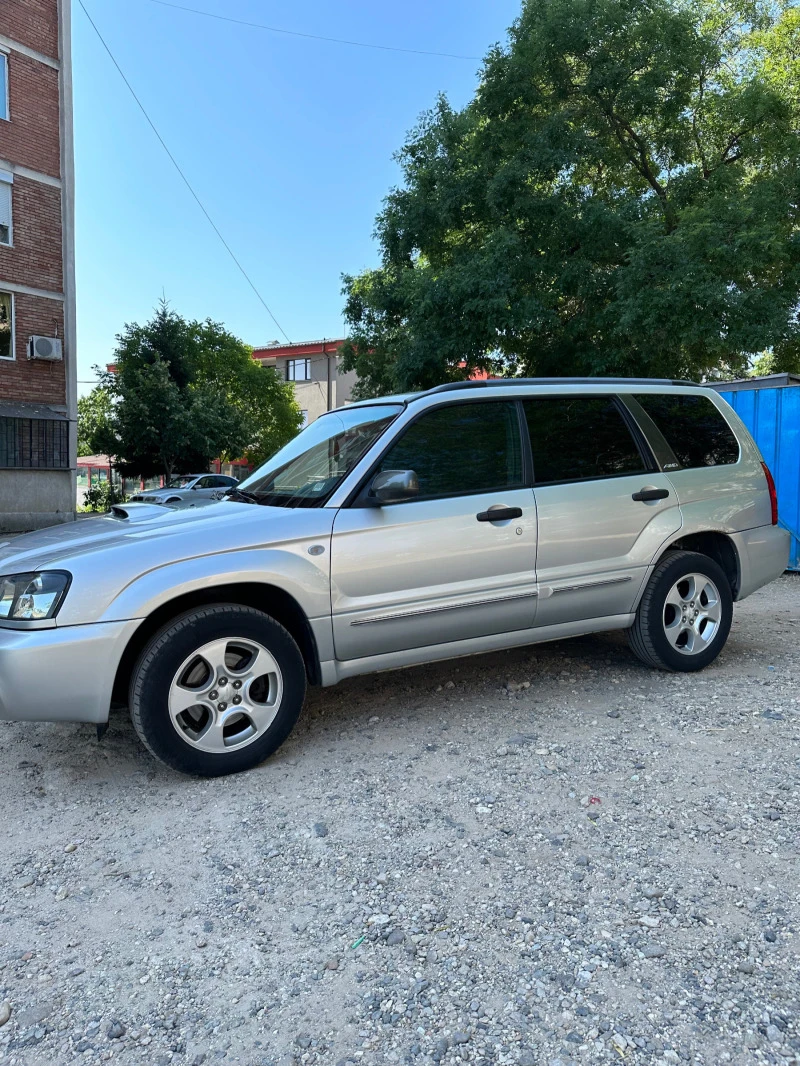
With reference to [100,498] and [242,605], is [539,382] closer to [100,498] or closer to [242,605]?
[242,605]

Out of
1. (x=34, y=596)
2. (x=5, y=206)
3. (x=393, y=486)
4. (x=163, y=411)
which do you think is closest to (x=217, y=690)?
(x=34, y=596)

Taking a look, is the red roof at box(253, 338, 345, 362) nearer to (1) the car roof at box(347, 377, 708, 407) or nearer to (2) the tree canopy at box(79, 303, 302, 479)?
(2) the tree canopy at box(79, 303, 302, 479)

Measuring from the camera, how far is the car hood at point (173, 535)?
3.13 m

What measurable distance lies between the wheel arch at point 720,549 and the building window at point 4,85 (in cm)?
2140

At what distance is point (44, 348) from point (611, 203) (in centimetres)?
1455

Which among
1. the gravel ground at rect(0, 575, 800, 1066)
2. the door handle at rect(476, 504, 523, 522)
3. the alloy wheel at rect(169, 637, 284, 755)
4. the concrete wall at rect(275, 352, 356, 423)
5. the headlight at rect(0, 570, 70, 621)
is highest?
the concrete wall at rect(275, 352, 356, 423)

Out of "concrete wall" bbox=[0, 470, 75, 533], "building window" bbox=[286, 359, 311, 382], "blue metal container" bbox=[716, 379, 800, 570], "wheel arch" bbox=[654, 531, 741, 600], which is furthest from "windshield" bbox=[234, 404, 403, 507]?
"building window" bbox=[286, 359, 311, 382]

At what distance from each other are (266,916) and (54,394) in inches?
801

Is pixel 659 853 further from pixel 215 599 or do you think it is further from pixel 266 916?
pixel 215 599

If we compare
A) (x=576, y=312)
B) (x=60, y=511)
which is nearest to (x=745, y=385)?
(x=576, y=312)

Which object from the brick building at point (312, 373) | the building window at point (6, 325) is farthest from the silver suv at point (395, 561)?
the brick building at point (312, 373)

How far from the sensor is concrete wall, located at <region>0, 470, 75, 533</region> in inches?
733

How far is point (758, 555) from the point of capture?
4641mm

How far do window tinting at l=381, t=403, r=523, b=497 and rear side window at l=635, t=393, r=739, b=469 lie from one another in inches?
41.9
